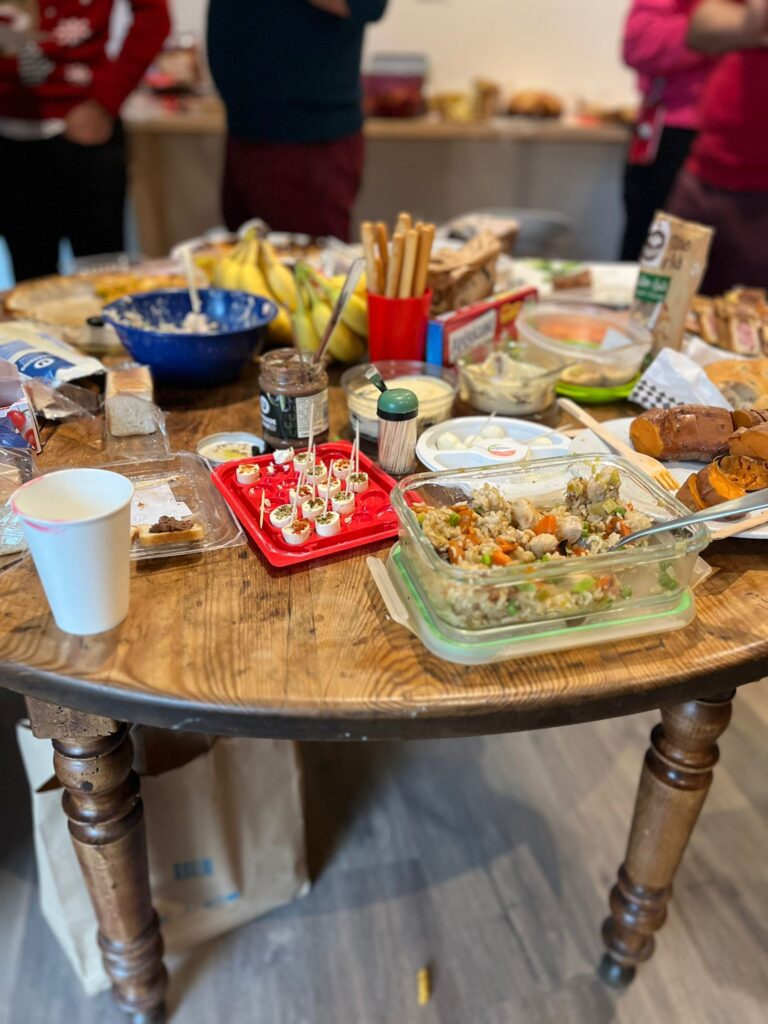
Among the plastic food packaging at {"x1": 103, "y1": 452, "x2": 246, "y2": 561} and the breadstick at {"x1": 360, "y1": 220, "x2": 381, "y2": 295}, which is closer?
the plastic food packaging at {"x1": 103, "y1": 452, "x2": 246, "y2": 561}

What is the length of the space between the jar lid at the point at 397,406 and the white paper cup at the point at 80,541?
1.25ft

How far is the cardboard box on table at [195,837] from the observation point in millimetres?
1191

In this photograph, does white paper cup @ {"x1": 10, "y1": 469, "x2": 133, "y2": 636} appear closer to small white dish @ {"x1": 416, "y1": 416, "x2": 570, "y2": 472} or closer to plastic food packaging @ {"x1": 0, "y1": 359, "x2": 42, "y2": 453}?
plastic food packaging @ {"x1": 0, "y1": 359, "x2": 42, "y2": 453}

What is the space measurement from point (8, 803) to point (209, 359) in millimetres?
1032

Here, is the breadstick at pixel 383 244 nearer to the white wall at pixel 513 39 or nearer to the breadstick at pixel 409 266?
the breadstick at pixel 409 266

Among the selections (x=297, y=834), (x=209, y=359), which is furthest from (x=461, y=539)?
(x=297, y=834)

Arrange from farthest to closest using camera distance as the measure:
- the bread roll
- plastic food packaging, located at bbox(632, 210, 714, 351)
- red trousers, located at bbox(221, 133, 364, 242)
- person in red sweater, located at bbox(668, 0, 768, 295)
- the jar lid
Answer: red trousers, located at bbox(221, 133, 364, 242), person in red sweater, located at bbox(668, 0, 768, 295), plastic food packaging, located at bbox(632, 210, 714, 351), the bread roll, the jar lid

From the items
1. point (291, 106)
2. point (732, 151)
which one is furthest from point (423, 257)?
point (732, 151)

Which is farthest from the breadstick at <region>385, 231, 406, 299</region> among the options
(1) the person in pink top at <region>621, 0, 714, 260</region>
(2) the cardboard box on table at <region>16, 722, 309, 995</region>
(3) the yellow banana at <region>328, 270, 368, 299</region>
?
(1) the person in pink top at <region>621, 0, 714, 260</region>

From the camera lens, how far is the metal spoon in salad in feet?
2.75

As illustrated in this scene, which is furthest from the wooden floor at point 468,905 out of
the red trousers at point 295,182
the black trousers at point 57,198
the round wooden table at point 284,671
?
the black trousers at point 57,198

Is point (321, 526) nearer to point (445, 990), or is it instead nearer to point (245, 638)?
point (245, 638)

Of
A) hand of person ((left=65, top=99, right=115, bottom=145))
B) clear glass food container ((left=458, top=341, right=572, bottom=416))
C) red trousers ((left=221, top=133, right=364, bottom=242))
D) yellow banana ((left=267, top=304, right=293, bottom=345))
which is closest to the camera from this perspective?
clear glass food container ((left=458, top=341, right=572, bottom=416))

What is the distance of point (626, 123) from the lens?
379 cm
